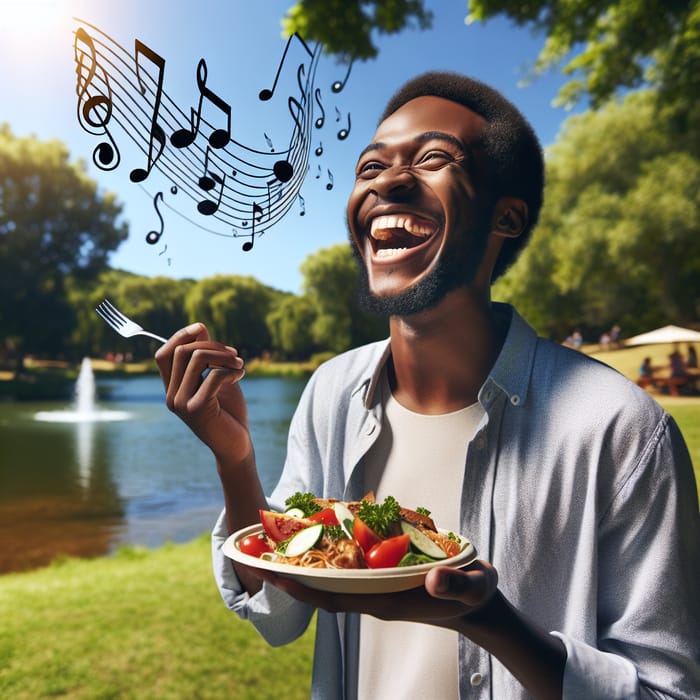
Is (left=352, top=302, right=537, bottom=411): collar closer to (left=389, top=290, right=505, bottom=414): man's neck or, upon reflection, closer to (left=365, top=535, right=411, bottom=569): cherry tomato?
(left=389, top=290, right=505, bottom=414): man's neck

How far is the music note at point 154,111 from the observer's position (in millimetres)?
1498

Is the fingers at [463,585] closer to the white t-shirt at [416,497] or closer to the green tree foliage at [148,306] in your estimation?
the white t-shirt at [416,497]

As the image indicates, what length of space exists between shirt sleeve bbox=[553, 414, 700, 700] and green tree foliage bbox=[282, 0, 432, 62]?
3.00m

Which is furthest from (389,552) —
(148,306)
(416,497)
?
(148,306)

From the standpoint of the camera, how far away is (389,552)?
112 cm

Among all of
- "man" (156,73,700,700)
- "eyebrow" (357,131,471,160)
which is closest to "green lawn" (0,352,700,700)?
"man" (156,73,700,700)

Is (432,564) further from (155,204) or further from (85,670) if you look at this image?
(85,670)

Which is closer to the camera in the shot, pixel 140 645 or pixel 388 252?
pixel 388 252

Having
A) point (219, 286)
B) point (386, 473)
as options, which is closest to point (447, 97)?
point (386, 473)

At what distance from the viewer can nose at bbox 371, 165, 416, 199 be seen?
1445 millimetres

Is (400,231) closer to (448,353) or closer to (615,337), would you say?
(448,353)

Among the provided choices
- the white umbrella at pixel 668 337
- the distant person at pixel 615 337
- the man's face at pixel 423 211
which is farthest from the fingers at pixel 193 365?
the distant person at pixel 615 337

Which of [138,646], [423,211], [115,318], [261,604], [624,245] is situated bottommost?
[138,646]

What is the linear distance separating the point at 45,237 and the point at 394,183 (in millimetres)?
9308
